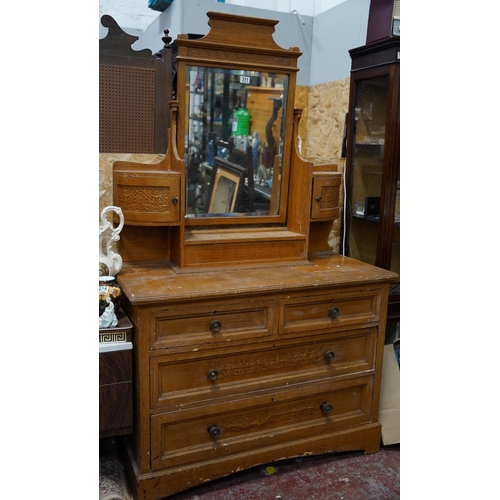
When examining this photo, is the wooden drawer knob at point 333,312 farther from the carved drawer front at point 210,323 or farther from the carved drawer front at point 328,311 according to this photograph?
the carved drawer front at point 210,323

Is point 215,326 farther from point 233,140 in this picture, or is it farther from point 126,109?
point 126,109

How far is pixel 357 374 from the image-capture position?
227 cm

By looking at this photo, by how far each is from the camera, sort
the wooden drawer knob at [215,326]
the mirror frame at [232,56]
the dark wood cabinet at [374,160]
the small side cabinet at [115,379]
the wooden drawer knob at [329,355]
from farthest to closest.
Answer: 1. the dark wood cabinet at [374,160]
2. the wooden drawer knob at [329,355]
3. the mirror frame at [232,56]
4. the wooden drawer knob at [215,326]
5. the small side cabinet at [115,379]

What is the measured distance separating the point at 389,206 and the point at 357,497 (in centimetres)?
125

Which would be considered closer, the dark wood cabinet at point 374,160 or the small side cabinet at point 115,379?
the small side cabinet at point 115,379

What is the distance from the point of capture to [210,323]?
192 cm

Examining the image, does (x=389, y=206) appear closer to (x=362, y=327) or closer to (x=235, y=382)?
(x=362, y=327)

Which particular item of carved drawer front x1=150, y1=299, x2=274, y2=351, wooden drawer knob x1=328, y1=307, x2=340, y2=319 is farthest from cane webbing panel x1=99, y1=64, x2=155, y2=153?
wooden drawer knob x1=328, y1=307, x2=340, y2=319

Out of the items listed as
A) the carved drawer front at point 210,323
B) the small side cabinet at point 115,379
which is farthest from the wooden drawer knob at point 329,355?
the small side cabinet at point 115,379

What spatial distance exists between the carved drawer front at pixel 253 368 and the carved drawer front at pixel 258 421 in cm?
5

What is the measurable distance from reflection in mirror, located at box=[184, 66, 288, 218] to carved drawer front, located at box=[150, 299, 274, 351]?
468 millimetres

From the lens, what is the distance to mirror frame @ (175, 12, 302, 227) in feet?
6.74

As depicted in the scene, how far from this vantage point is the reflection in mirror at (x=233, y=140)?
2102 millimetres

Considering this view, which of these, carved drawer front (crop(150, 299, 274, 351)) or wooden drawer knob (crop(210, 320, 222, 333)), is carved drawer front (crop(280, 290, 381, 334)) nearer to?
carved drawer front (crop(150, 299, 274, 351))
